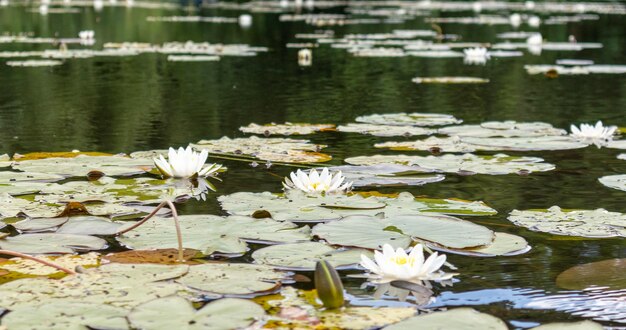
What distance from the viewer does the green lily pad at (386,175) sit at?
3.89 metres

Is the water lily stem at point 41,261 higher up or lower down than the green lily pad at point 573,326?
higher up

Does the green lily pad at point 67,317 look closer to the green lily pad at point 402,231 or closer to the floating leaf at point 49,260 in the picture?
the floating leaf at point 49,260

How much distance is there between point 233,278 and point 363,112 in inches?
158

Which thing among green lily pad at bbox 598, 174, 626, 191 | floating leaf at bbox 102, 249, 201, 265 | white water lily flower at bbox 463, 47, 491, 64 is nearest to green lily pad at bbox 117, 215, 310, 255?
floating leaf at bbox 102, 249, 201, 265

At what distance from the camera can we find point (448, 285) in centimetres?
254

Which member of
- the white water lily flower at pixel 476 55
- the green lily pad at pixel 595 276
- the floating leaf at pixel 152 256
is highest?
the white water lily flower at pixel 476 55

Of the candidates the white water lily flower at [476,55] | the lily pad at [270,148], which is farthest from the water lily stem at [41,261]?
the white water lily flower at [476,55]

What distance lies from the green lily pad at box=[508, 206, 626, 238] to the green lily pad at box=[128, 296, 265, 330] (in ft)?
4.27

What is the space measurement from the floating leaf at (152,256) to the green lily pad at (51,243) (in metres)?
0.15

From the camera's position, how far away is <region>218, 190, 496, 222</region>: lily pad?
3.24 metres

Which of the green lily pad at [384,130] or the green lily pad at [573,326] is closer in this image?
the green lily pad at [573,326]

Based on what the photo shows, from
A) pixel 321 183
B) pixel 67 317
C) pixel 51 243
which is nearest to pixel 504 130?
pixel 321 183

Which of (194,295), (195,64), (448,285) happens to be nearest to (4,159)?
(194,295)

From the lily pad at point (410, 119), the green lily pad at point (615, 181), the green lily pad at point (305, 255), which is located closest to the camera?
the green lily pad at point (305, 255)
